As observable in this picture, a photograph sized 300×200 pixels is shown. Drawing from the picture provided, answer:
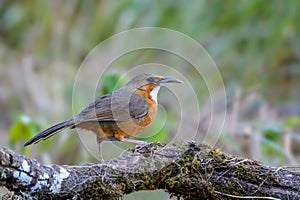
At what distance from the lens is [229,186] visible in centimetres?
319

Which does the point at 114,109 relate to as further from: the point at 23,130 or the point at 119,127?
the point at 23,130

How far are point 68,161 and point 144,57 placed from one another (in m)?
2.55

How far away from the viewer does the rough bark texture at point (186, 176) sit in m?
3.12

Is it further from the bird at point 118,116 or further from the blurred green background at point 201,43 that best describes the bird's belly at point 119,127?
the blurred green background at point 201,43

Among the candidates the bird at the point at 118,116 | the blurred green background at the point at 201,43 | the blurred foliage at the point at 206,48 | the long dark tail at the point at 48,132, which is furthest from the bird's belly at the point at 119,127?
the blurred foliage at the point at 206,48

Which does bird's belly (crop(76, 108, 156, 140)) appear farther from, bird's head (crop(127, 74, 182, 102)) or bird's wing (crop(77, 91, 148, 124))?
bird's head (crop(127, 74, 182, 102))

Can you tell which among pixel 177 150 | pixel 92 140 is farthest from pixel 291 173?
pixel 92 140

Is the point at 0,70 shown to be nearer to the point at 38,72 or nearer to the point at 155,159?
the point at 38,72

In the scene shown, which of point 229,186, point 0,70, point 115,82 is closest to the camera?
point 229,186

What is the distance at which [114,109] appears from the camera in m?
4.22

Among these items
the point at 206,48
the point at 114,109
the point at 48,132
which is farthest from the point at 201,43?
the point at 48,132

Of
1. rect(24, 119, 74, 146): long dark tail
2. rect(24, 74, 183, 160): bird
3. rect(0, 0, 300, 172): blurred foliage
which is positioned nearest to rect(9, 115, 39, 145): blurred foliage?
rect(24, 74, 183, 160): bird

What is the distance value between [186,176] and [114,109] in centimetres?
112

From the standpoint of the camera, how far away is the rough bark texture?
10.2ft
